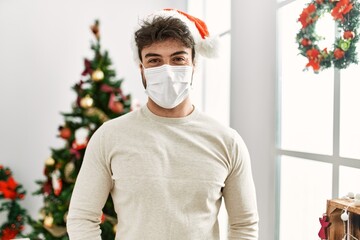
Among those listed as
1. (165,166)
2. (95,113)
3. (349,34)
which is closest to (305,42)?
(349,34)

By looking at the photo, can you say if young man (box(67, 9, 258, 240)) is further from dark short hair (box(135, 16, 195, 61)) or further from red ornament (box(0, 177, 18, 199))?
red ornament (box(0, 177, 18, 199))

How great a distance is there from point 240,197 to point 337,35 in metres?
0.87

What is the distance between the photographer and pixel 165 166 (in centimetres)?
114

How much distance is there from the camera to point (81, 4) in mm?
3451

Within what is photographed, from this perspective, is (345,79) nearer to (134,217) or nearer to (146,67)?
(146,67)

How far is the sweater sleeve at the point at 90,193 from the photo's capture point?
1.14 m

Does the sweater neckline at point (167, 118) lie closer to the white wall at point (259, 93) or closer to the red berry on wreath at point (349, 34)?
the red berry on wreath at point (349, 34)

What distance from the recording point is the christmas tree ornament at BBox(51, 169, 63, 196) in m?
2.21

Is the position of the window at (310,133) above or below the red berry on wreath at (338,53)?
below

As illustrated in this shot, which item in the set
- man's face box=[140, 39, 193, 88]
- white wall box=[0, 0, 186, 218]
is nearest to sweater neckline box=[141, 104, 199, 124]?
man's face box=[140, 39, 193, 88]

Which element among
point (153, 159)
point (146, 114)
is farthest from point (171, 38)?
point (153, 159)

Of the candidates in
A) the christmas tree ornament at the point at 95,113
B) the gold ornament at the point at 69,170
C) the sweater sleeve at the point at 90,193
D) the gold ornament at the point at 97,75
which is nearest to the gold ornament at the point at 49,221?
the gold ornament at the point at 69,170

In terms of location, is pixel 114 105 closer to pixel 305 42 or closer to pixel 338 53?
pixel 305 42

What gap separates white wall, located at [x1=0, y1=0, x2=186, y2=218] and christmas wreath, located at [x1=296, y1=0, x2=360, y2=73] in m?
2.27
